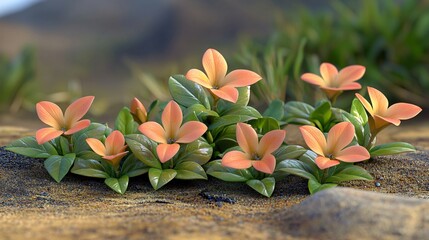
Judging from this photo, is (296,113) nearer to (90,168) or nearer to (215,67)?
(215,67)

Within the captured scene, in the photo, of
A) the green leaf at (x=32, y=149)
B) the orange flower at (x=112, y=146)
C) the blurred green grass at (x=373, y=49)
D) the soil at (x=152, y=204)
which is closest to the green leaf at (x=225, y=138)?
the soil at (x=152, y=204)

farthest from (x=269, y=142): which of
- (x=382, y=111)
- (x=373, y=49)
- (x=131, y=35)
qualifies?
(x=131, y=35)

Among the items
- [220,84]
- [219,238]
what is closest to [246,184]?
[220,84]

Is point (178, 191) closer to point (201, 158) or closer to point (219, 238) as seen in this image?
point (201, 158)

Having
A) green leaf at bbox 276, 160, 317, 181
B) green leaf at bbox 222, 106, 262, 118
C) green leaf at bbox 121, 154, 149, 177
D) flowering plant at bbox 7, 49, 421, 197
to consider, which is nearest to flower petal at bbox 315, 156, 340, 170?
flowering plant at bbox 7, 49, 421, 197

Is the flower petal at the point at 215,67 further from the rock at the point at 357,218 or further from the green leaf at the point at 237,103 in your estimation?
the rock at the point at 357,218
